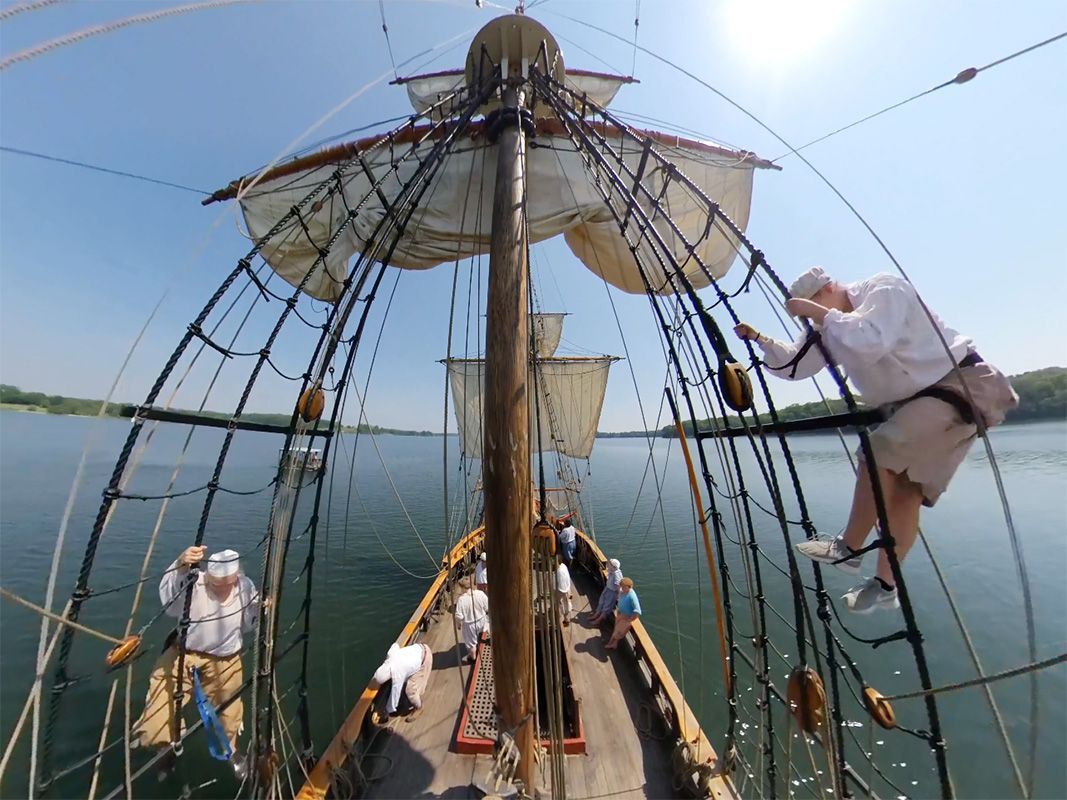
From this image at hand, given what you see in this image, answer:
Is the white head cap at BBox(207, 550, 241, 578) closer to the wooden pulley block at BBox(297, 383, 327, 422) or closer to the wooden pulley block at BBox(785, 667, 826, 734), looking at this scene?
the wooden pulley block at BBox(297, 383, 327, 422)

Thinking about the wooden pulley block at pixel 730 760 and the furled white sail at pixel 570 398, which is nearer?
the wooden pulley block at pixel 730 760

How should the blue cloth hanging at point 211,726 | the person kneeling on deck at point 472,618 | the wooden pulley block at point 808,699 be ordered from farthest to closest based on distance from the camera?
the person kneeling on deck at point 472,618 → the blue cloth hanging at point 211,726 → the wooden pulley block at point 808,699

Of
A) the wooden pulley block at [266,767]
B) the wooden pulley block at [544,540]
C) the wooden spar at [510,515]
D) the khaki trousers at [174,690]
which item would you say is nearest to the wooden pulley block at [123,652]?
the wooden pulley block at [266,767]

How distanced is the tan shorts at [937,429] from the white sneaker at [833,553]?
0.46 metres

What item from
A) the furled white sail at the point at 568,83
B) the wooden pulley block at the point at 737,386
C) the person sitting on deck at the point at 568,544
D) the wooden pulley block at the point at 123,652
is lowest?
the person sitting on deck at the point at 568,544

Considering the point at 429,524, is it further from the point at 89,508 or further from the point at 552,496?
the point at 89,508

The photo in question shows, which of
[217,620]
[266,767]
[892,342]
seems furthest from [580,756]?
[892,342]

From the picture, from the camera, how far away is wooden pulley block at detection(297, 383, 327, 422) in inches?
126

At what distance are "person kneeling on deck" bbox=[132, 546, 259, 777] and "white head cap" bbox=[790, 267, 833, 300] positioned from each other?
4790 mm

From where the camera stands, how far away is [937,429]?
1896mm

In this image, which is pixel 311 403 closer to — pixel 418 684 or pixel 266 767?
pixel 266 767

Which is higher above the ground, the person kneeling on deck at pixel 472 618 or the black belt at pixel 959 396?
the black belt at pixel 959 396

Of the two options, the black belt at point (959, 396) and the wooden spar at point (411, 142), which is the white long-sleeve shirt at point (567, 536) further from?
the black belt at point (959, 396)

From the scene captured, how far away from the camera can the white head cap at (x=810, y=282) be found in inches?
83.5
